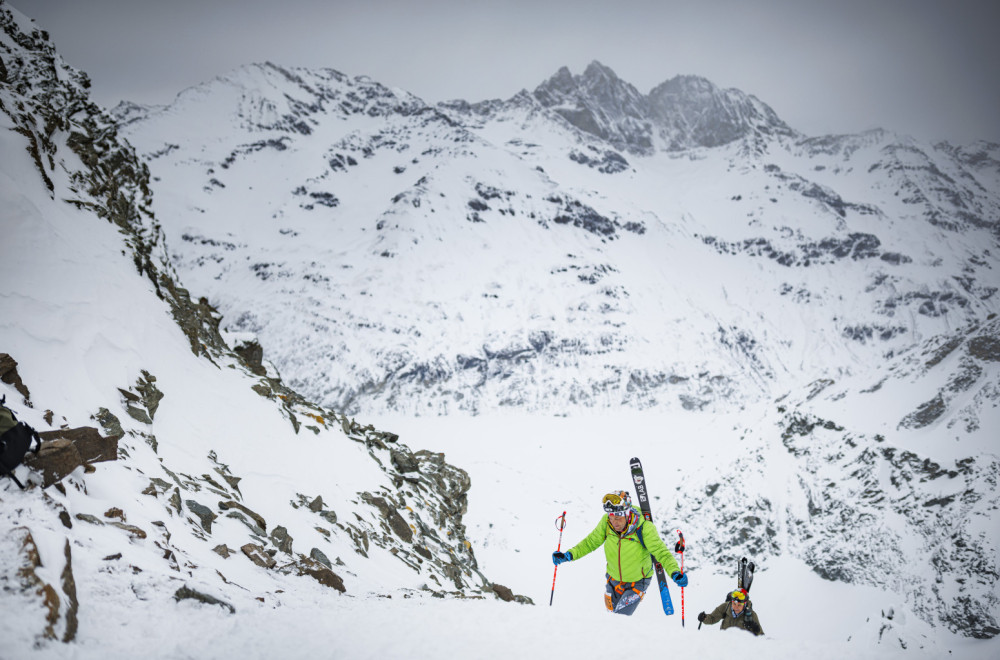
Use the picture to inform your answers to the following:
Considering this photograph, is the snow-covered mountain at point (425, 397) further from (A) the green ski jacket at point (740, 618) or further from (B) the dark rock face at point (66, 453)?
(A) the green ski jacket at point (740, 618)

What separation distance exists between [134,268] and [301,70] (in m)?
225

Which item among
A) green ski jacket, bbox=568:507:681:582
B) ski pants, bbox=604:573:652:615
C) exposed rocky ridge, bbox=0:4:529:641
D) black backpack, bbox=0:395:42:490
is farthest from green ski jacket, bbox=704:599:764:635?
black backpack, bbox=0:395:42:490

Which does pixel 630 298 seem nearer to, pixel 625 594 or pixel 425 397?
pixel 425 397

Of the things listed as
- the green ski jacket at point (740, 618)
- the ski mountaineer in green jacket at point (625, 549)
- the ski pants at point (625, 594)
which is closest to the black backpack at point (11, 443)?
the ski mountaineer in green jacket at point (625, 549)

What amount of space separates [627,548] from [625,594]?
0.99 metres

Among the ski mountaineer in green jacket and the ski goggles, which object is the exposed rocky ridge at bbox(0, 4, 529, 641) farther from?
the ski goggles

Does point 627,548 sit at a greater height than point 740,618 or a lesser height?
greater

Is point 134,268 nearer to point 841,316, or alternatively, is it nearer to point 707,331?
point 707,331

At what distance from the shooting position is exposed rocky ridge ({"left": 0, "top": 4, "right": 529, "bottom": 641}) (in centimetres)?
558

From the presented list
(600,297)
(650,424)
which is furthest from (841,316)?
(650,424)

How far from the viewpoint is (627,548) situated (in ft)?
28.9

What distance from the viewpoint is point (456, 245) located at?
11175 centimetres

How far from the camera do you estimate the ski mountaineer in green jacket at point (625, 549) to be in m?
8.61

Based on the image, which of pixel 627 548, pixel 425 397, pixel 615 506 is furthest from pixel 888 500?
pixel 425 397
